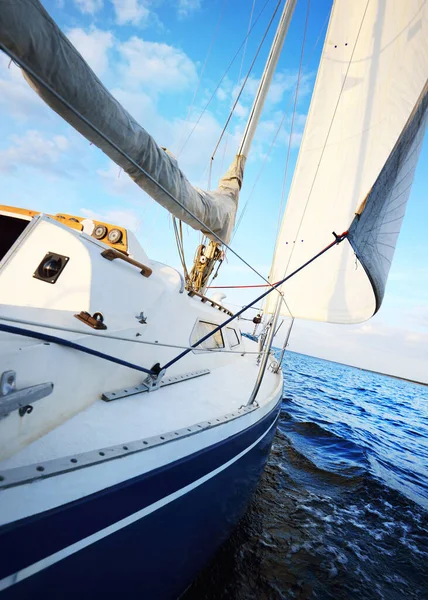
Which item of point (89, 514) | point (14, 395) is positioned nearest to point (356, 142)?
point (14, 395)

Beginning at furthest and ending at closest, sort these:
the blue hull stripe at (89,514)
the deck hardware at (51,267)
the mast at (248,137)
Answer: the mast at (248,137) → the deck hardware at (51,267) → the blue hull stripe at (89,514)

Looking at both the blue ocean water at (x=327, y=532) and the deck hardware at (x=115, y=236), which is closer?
the blue ocean water at (x=327, y=532)

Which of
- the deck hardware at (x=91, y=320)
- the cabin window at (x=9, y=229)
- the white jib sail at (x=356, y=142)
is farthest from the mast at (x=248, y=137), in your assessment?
the deck hardware at (x=91, y=320)

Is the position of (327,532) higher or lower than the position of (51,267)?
lower

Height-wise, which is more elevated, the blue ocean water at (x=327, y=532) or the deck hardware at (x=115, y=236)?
the deck hardware at (x=115, y=236)

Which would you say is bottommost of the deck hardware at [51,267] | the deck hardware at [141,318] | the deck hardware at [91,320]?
the deck hardware at [91,320]

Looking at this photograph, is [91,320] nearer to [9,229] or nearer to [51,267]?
[51,267]

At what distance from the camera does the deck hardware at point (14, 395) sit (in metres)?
1.16

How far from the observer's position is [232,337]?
548 cm

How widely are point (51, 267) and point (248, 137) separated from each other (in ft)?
15.9

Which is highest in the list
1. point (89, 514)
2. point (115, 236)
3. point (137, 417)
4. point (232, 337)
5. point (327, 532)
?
point (115, 236)

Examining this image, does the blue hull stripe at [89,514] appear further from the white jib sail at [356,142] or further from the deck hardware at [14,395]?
the white jib sail at [356,142]

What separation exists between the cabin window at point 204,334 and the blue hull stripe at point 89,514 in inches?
73.5

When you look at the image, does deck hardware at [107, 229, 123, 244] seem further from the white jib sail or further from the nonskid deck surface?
the white jib sail
